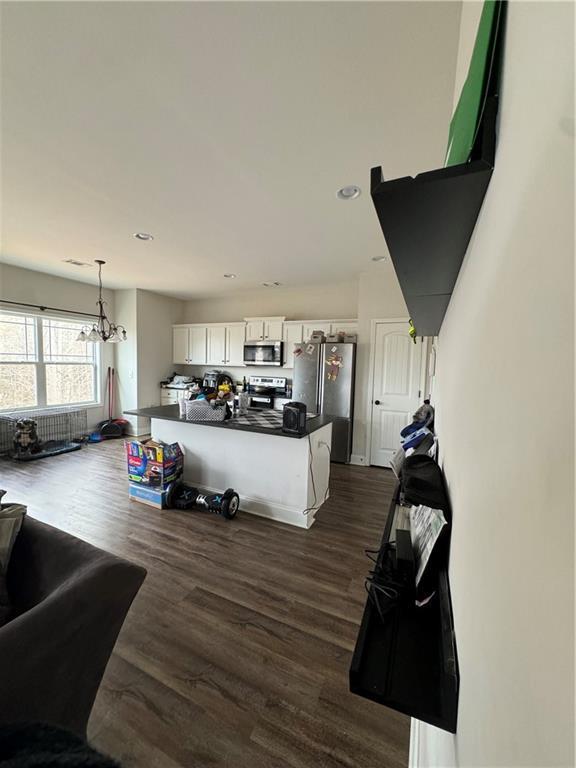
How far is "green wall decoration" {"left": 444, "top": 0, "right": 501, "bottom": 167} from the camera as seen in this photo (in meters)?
0.50

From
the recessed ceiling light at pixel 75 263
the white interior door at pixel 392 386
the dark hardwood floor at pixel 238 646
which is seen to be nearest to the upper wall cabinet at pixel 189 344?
the recessed ceiling light at pixel 75 263

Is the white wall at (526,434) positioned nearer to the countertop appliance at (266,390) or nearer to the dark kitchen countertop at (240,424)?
the dark kitchen countertop at (240,424)

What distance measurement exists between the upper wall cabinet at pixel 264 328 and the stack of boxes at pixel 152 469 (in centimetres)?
273

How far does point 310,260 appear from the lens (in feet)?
12.6

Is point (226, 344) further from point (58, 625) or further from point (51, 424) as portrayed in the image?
point (58, 625)

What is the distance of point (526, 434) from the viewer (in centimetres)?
31

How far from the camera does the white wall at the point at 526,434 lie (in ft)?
0.71

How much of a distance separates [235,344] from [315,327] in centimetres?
161

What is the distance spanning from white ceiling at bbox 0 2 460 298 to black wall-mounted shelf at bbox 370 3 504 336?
3.45 feet

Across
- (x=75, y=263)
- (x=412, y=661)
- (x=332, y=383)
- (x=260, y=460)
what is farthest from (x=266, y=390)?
(x=412, y=661)

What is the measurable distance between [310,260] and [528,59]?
368 cm

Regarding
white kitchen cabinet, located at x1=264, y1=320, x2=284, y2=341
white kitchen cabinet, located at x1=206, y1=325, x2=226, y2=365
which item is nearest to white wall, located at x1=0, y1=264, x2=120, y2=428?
white kitchen cabinet, located at x1=206, y1=325, x2=226, y2=365

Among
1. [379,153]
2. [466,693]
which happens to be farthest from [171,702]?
[379,153]

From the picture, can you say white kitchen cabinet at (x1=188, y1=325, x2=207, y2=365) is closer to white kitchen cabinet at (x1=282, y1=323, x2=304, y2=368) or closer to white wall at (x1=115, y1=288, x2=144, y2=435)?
white wall at (x1=115, y1=288, x2=144, y2=435)
